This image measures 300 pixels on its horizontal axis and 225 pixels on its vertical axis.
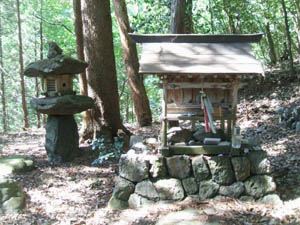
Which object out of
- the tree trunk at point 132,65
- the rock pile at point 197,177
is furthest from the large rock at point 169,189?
the tree trunk at point 132,65

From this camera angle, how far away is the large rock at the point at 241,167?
4.82 m

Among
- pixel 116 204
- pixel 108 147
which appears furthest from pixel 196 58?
pixel 108 147

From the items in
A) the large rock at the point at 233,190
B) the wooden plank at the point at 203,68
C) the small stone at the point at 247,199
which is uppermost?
the wooden plank at the point at 203,68

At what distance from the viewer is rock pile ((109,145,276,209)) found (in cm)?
483

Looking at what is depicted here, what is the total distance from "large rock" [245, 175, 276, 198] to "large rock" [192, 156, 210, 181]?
0.75 meters

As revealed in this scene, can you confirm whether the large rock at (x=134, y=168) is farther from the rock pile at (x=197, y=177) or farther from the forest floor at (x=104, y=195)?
the forest floor at (x=104, y=195)

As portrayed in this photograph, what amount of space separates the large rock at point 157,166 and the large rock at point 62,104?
2.81m

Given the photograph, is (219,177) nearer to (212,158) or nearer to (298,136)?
(212,158)

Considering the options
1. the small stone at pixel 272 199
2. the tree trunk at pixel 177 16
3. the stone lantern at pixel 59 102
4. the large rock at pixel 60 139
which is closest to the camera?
the small stone at pixel 272 199

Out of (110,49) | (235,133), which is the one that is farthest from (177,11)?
(235,133)

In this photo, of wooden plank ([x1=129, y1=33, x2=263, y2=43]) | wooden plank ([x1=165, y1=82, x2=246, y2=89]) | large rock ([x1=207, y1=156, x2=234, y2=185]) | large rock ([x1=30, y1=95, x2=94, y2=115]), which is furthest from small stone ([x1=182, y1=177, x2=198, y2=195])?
large rock ([x1=30, y1=95, x2=94, y2=115])

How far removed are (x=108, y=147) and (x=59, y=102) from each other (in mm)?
1809

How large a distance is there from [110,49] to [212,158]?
4.52 m

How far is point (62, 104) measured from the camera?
6.69 m
